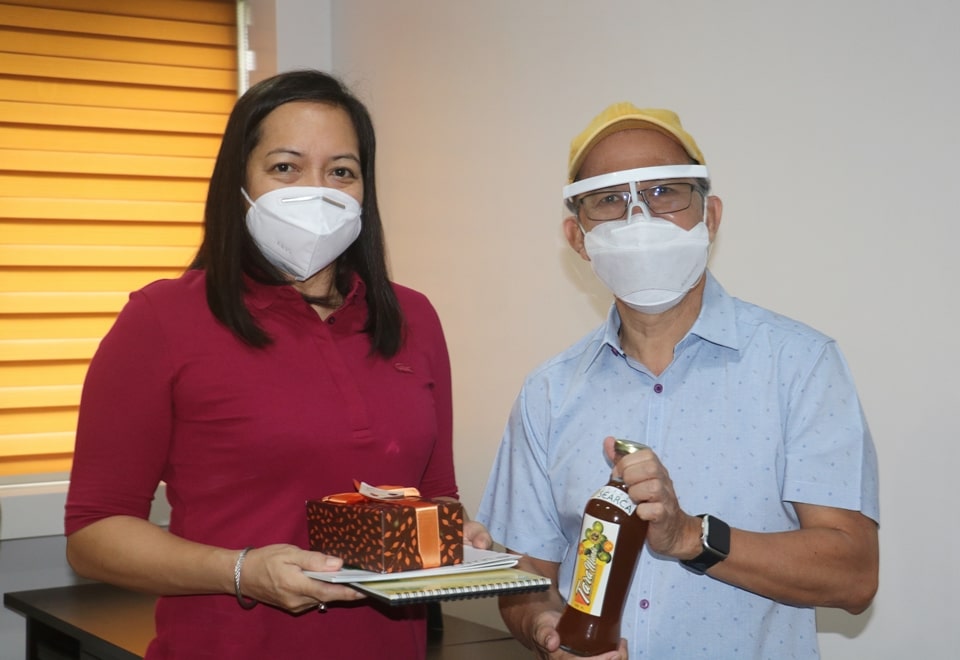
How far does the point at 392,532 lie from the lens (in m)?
1.31

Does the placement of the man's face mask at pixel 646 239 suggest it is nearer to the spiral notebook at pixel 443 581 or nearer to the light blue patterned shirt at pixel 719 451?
the light blue patterned shirt at pixel 719 451

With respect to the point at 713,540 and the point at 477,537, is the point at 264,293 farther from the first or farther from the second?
the point at 713,540

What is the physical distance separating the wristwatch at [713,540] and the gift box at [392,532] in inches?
11.7

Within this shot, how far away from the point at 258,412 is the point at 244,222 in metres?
0.29

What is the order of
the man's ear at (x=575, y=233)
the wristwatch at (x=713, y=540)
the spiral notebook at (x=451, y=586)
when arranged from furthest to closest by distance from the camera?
the man's ear at (x=575, y=233), the wristwatch at (x=713, y=540), the spiral notebook at (x=451, y=586)

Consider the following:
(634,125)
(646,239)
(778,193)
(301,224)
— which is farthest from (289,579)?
(778,193)

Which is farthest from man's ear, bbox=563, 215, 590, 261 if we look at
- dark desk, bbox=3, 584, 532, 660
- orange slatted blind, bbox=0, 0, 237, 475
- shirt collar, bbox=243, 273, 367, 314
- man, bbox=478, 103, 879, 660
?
orange slatted blind, bbox=0, 0, 237, 475

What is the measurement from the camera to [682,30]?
84.5 inches

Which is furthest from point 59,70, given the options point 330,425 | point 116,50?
point 330,425

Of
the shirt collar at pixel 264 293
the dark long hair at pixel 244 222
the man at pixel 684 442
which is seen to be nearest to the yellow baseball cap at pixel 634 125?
the man at pixel 684 442

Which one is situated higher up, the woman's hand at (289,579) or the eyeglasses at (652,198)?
the eyeglasses at (652,198)

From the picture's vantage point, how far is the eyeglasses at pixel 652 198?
153cm

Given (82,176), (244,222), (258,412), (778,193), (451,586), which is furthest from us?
(82,176)

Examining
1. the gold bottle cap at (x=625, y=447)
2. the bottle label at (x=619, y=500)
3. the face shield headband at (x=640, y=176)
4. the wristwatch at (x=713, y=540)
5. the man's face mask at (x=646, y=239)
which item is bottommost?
the wristwatch at (x=713, y=540)
